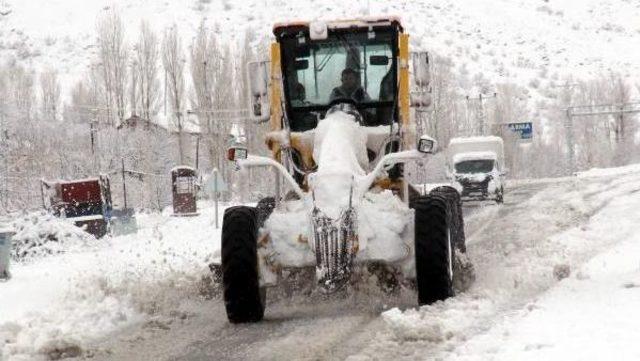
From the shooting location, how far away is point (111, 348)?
696 centimetres

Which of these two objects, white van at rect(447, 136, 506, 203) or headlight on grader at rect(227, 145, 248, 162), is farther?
white van at rect(447, 136, 506, 203)

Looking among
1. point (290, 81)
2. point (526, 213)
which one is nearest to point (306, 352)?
point (290, 81)

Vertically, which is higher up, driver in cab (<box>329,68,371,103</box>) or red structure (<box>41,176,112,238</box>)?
driver in cab (<box>329,68,371,103</box>)

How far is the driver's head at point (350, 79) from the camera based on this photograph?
385 inches

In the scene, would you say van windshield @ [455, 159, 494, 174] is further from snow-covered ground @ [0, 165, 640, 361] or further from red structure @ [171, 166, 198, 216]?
snow-covered ground @ [0, 165, 640, 361]

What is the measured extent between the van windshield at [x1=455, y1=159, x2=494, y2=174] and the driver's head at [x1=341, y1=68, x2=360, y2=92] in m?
19.2

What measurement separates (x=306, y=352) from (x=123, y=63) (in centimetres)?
4629

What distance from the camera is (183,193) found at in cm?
2627

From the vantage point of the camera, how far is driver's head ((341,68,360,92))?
32.1 ft

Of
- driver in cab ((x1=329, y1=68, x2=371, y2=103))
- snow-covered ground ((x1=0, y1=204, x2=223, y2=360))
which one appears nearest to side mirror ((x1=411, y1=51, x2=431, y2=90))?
driver in cab ((x1=329, y1=68, x2=371, y2=103))

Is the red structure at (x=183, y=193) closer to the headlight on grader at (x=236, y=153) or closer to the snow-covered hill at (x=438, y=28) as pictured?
the headlight on grader at (x=236, y=153)

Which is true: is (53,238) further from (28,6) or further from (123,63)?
(28,6)

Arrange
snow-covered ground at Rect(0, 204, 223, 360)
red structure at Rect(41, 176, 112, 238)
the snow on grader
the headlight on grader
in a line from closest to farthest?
snow-covered ground at Rect(0, 204, 223, 360), the snow on grader, the headlight on grader, red structure at Rect(41, 176, 112, 238)

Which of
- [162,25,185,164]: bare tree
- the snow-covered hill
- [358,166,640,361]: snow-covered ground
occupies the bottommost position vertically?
[358,166,640,361]: snow-covered ground
